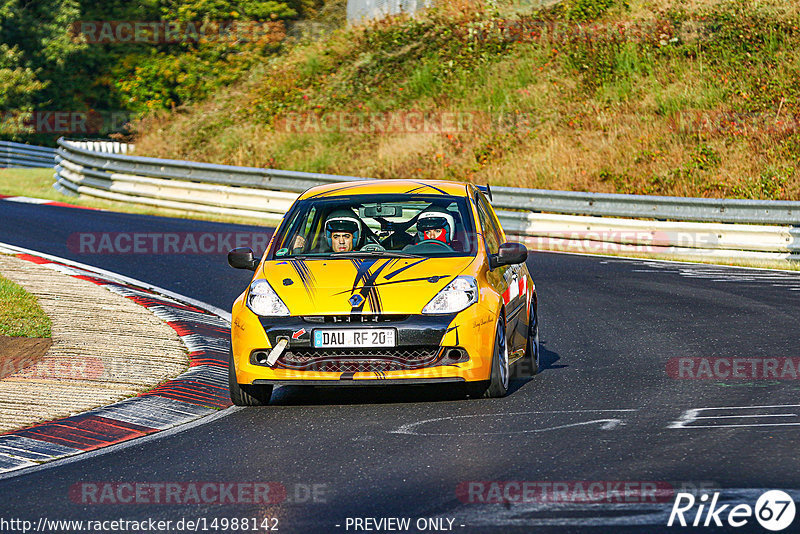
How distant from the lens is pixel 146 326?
11.8 metres

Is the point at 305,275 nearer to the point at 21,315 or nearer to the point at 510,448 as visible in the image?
the point at 510,448

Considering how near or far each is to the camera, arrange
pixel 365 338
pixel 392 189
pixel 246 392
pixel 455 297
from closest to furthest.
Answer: pixel 365 338 < pixel 455 297 < pixel 246 392 < pixel 392 189

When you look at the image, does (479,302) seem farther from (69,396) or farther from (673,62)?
(673,62)

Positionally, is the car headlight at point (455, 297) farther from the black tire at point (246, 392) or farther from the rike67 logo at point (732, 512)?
the rike67 logo at point (732, 512)

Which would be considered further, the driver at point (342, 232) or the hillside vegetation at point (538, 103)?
the hillside vegetation at point (538, 103)

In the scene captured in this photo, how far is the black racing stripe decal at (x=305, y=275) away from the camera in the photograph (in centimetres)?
838

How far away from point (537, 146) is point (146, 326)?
52.0 ft

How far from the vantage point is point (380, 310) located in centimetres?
812

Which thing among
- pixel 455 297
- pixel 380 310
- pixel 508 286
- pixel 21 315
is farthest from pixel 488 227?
pixel 21 315

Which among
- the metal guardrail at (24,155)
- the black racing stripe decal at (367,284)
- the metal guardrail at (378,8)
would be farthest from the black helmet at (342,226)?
the metal guardrail at (24,155)

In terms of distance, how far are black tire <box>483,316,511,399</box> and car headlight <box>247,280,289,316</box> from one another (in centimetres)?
150

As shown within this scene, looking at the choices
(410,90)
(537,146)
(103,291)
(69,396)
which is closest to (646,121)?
(537,146)

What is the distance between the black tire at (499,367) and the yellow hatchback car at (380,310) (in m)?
0.01

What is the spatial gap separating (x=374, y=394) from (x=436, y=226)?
1430 millimetres
